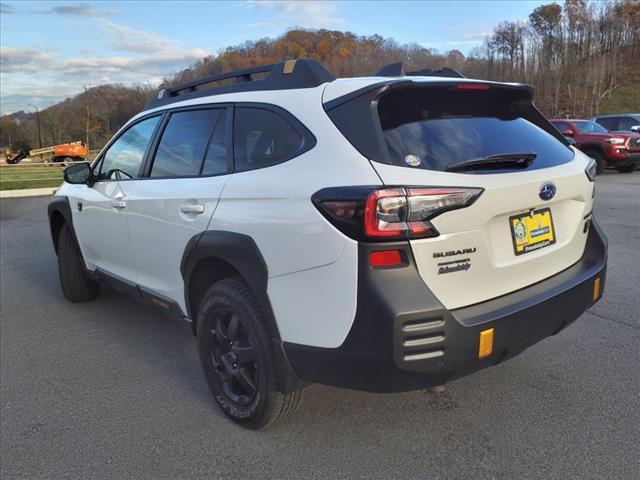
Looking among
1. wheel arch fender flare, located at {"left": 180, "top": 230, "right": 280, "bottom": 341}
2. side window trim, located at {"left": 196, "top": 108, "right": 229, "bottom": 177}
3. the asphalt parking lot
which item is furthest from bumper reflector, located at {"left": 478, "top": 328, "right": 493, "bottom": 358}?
side window trim, located at {"left": 196, "top": 108, "right": 229, "bottom": 177}

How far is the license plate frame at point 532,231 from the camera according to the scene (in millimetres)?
2371

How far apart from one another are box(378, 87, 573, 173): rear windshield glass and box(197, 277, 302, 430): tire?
105 cm

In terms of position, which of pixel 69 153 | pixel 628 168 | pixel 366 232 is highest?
pixel 69 153

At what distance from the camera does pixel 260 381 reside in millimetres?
2537

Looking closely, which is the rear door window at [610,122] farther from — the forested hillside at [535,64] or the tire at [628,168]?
the forested hillside at [535,64]

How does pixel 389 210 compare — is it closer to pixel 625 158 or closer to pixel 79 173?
pixel 79 173

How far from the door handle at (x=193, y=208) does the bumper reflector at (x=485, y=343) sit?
159cm

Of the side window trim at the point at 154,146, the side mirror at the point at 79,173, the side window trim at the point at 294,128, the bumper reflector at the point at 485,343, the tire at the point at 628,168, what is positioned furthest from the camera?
the tire at the point at 628,168

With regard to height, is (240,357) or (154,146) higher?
(154,146)

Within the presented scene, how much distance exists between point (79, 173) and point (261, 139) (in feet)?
8.07

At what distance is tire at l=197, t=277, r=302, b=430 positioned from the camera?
2.49 m

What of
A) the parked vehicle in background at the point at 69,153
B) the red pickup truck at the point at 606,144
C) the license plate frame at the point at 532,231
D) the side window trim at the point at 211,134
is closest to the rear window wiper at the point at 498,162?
the license plate frame at the point at 532,231

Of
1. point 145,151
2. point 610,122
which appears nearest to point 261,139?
point 145,151

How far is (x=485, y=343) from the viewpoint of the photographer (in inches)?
85.2
